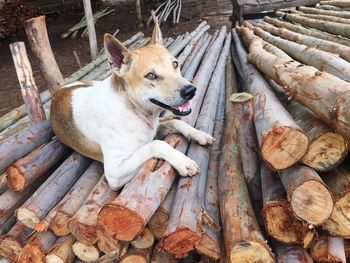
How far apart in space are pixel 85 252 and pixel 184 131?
1.48m

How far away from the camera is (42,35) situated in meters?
Result: 5.62

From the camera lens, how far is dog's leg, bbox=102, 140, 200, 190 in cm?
327

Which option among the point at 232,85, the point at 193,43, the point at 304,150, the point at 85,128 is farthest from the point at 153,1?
the point at 304,150

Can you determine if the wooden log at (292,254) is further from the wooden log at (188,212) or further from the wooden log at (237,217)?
the wooden log at (188,212)

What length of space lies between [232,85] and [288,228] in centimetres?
377

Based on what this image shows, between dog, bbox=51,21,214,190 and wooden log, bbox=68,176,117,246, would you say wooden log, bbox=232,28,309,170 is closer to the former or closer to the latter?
dog, bbox=51,21,214,190

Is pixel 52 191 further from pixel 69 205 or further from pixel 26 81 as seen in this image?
pixel 26 81

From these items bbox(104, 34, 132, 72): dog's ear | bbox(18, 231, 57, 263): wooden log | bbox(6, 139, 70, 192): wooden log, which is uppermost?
bbox(104, 34, 132, 72): dog's ear

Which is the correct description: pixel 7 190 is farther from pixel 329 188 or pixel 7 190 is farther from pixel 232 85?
pixel 232 85

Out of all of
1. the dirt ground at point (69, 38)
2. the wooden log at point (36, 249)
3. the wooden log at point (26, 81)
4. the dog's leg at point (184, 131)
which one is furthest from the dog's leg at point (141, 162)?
the dirt ground at point (69, 38)

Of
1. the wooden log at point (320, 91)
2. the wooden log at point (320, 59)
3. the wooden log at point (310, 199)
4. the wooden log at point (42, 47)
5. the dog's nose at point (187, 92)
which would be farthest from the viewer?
the wooden log at point (42, 47)

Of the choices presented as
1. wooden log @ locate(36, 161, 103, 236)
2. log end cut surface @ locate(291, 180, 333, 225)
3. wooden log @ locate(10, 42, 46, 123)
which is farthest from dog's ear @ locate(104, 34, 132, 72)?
log end cut surface @ locate(291, 180, 333, 225)

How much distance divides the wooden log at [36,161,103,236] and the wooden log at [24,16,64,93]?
8.28ft

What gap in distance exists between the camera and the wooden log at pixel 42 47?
5496 millimetres
